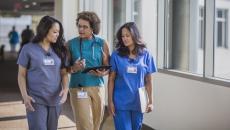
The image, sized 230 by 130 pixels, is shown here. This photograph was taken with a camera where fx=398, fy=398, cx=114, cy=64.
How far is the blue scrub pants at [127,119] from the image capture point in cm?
318

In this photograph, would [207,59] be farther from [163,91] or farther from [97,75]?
[97,75]

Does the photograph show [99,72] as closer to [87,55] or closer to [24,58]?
[87,55]

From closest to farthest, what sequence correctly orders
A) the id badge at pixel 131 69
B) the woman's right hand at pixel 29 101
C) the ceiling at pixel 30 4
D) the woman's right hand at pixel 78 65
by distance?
1. the woman's right hand at pixel 29 101
2. the id badge at pixel 131 69
3. the woman's right hand at pixel 78 65
4. the ceiling at pixel 30 4

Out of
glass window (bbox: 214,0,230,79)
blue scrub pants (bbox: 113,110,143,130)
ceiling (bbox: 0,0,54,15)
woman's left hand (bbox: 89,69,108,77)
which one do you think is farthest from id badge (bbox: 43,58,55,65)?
ceiling (bbox: 0,0,54,15)

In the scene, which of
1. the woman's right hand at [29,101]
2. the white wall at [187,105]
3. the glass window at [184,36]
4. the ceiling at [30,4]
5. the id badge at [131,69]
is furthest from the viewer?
the ceiling at [30,4]

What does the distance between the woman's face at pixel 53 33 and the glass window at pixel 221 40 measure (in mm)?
1759

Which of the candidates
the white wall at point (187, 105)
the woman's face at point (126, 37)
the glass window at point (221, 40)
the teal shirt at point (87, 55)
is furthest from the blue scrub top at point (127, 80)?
the glass window at point (221, 40)

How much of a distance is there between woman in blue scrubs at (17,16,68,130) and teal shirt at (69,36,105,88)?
253 millimetres

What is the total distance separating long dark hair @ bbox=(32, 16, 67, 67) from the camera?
10.1 ft

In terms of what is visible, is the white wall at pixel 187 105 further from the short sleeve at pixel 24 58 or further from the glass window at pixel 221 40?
the short sleeve at pixel 24 58

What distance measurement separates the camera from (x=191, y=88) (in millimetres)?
4246

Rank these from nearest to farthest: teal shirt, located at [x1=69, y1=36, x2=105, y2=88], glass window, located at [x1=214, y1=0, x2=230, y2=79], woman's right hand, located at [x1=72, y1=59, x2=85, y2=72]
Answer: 1. woman's right hand, located at [x1=72, y1=59, x2=85, y2=72]
2. teal shirt, located at [x1=69, y1=36, x2=105, y2=88]
3. glass window, located at [x1=214, y1=0, x2=230, y2=79]

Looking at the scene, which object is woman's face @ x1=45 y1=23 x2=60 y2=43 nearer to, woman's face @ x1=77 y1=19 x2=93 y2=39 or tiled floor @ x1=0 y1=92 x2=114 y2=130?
woman's face @ x1=77 y1=19 x2=93 y2=39

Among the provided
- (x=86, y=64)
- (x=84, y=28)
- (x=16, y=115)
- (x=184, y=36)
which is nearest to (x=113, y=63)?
(x=86, y=64)
